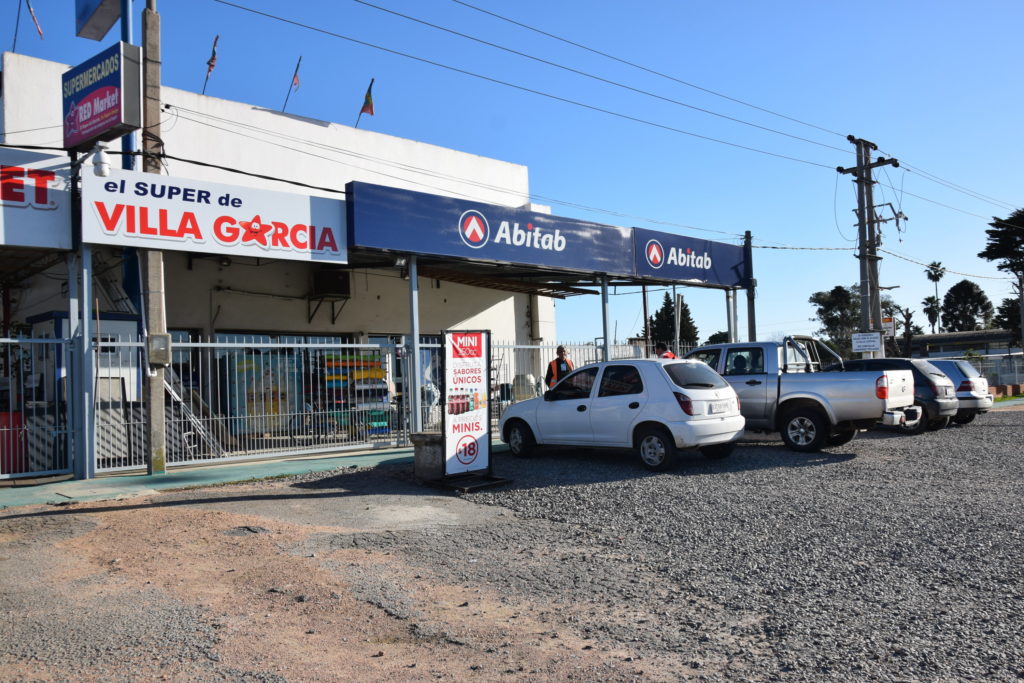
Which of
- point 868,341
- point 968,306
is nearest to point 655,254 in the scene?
point 868,341

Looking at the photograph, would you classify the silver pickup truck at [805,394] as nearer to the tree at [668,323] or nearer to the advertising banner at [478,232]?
the advertising banner at [478,232]

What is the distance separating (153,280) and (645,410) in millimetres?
7408

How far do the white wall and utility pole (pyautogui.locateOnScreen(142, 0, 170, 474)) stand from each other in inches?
178

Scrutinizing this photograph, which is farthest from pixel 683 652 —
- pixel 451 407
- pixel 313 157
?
pixel 313 157

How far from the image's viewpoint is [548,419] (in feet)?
40.3

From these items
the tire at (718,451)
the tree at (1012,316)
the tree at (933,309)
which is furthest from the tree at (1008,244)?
the tree at (933,309)

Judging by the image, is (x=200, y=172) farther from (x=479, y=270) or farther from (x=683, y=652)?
(x=683, y=652)

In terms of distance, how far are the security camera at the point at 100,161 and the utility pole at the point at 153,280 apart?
0.76 meters

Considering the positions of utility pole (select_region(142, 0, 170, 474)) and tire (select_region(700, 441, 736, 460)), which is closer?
utility pole (select_region(142, 0, 170, 474))

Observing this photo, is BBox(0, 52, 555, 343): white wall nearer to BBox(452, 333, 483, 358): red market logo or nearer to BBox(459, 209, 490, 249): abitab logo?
BBox(459, 209, 490, 249): abitab logo

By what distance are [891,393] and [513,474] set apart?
20.4 feet

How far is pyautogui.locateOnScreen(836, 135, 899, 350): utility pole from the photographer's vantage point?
25.0 metres

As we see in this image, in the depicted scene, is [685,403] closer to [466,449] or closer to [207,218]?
[466,449]

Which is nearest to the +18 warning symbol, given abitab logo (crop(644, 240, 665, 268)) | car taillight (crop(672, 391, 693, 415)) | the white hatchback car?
the white hatchback car
